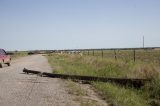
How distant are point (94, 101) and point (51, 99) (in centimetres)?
140

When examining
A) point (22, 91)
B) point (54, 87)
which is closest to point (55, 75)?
point (54, 87)

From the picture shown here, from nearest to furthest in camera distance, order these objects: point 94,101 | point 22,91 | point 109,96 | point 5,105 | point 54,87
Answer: point 5,105, point 94,101, point 109,96, point 22,91, point 54,87

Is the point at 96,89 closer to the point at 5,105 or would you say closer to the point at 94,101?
the point at 94,101

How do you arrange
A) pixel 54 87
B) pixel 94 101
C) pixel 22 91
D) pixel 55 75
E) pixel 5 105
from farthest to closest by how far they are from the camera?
pixel 55 75
pixel 54 87
pixel 22 91
pixel 94 101
pixel 5 105

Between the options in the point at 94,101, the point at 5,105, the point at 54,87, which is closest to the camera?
the point at 5,105

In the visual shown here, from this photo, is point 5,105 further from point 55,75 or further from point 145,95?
point 55,75

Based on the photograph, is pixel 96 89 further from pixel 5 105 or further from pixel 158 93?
pixel 5 105

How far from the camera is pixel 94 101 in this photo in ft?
34.8

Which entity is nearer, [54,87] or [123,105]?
[123,105]

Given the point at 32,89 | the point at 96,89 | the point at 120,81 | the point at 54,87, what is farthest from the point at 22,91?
the point at 120,81

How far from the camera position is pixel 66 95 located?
39.1ft

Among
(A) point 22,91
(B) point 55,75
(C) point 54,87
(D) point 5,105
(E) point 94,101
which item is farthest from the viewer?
(B) point 55,75

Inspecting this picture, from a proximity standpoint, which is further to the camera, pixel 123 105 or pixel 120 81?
pixel 120 81

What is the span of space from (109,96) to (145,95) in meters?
1.37
